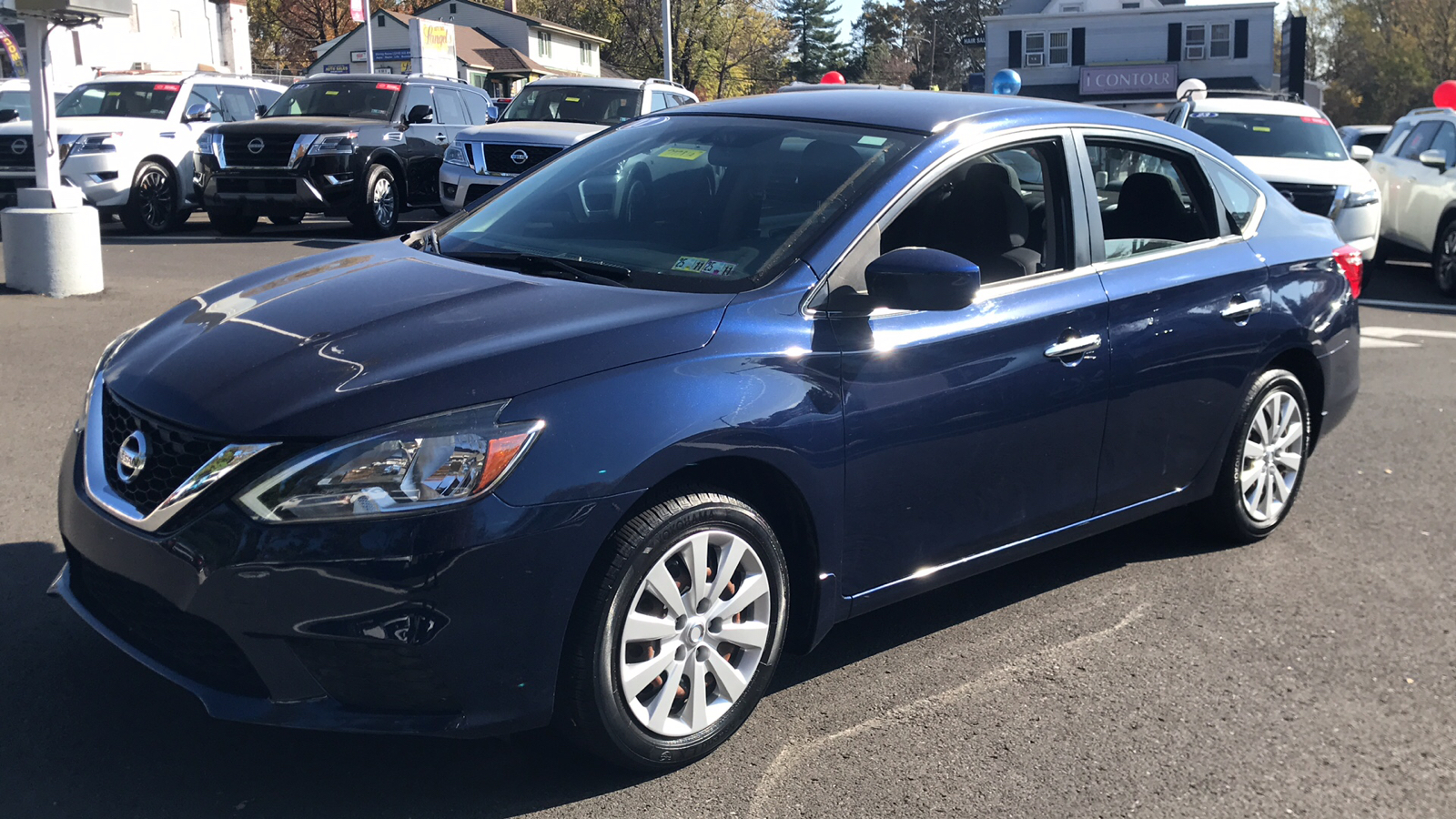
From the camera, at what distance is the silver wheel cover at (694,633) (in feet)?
10.6

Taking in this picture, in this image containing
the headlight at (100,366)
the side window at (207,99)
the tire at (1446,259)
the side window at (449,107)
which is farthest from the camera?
the side window at (449,107)

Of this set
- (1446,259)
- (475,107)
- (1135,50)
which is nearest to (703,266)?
(1446,259)

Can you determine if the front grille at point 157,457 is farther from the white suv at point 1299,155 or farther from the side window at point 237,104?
the side window at point 237,104

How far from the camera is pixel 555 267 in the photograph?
3.85 m

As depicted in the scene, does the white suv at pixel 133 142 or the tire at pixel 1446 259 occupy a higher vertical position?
the white suv at pixel 133 142

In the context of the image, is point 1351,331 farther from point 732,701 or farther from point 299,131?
point 299,131

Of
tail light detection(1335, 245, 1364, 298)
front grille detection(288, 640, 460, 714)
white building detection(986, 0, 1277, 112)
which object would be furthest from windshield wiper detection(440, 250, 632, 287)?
white building detection(986, 0, 1277, 112)

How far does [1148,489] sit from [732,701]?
6.36 feet

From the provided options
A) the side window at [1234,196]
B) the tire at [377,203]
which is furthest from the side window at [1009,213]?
the tire at [377,203]

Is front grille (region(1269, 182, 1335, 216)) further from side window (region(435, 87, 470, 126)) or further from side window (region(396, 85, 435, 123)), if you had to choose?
side window (region(435, 87, 470, 126))

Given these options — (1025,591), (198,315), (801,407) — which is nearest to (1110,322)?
(1025,591)

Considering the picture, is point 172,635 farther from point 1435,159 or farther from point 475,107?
point 475,107

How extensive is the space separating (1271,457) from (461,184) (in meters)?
11.1

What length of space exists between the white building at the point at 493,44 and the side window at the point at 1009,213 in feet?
224
